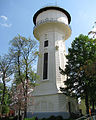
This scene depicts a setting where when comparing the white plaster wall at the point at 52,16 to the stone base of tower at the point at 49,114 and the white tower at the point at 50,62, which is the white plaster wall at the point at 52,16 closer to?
the white tower at the point at 50,62

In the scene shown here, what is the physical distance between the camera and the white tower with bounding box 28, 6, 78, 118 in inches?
719

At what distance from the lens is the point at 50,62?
21547 mm

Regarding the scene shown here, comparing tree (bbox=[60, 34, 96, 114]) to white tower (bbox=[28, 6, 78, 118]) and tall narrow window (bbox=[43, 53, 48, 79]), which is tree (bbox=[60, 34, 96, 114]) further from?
tall narrow window (bbox=[43, 53, 48, 79])

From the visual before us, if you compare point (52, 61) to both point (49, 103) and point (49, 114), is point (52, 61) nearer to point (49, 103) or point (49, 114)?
point (49, 103)

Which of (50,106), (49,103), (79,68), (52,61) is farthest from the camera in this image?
(52,61)

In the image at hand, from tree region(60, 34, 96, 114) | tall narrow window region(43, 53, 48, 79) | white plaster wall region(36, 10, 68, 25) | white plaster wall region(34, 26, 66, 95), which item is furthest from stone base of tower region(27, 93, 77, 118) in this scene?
white plaster wall region(36, 10, 68, 25)

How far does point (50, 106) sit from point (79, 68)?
276 inches

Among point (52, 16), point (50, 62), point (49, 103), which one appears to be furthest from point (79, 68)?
point (52, 16)

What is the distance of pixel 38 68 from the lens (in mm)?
22469

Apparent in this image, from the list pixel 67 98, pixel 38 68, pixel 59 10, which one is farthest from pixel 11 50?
pixel 59 10

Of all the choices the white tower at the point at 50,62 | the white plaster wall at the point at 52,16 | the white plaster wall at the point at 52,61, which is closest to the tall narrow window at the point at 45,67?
the white tower at the point at 50,62

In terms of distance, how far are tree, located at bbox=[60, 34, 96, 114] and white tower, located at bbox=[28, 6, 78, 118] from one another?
2.13 m

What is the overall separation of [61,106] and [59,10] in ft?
60.6

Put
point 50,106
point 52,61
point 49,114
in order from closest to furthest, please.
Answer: point 49,114 → point 50,106 → point 52,61
